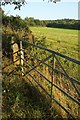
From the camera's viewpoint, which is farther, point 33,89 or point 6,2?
point 6,2

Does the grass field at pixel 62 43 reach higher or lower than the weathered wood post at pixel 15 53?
lower

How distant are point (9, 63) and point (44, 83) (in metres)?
2.66

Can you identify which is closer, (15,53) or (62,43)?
(15,53)

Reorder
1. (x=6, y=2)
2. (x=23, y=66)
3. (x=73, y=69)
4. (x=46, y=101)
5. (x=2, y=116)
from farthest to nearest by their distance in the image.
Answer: (x=6, y=2) → (x=73, y=69) → (x=23, y=66) → (x=46, y=101) → (x=2, y=116)

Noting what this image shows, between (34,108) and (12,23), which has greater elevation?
(12,23)

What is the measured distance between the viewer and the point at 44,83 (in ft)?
22.8

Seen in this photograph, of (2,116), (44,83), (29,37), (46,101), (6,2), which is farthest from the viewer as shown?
(6,2)

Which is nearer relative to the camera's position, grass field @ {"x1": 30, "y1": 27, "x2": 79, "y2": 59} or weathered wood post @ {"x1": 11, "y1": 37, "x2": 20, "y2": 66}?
weathered wood post @ {"x1": 11, "y1": 37, "x2": 20, "y2": 66}

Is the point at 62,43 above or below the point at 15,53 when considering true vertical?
below

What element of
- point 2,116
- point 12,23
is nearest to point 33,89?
point 2,116

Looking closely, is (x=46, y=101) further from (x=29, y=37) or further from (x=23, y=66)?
(x=29, y=37)

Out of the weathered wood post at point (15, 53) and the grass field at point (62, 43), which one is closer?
the weathered wood post at point (15, 53)

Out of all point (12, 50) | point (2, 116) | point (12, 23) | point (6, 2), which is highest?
point (6, 2)

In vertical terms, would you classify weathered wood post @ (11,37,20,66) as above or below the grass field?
above
